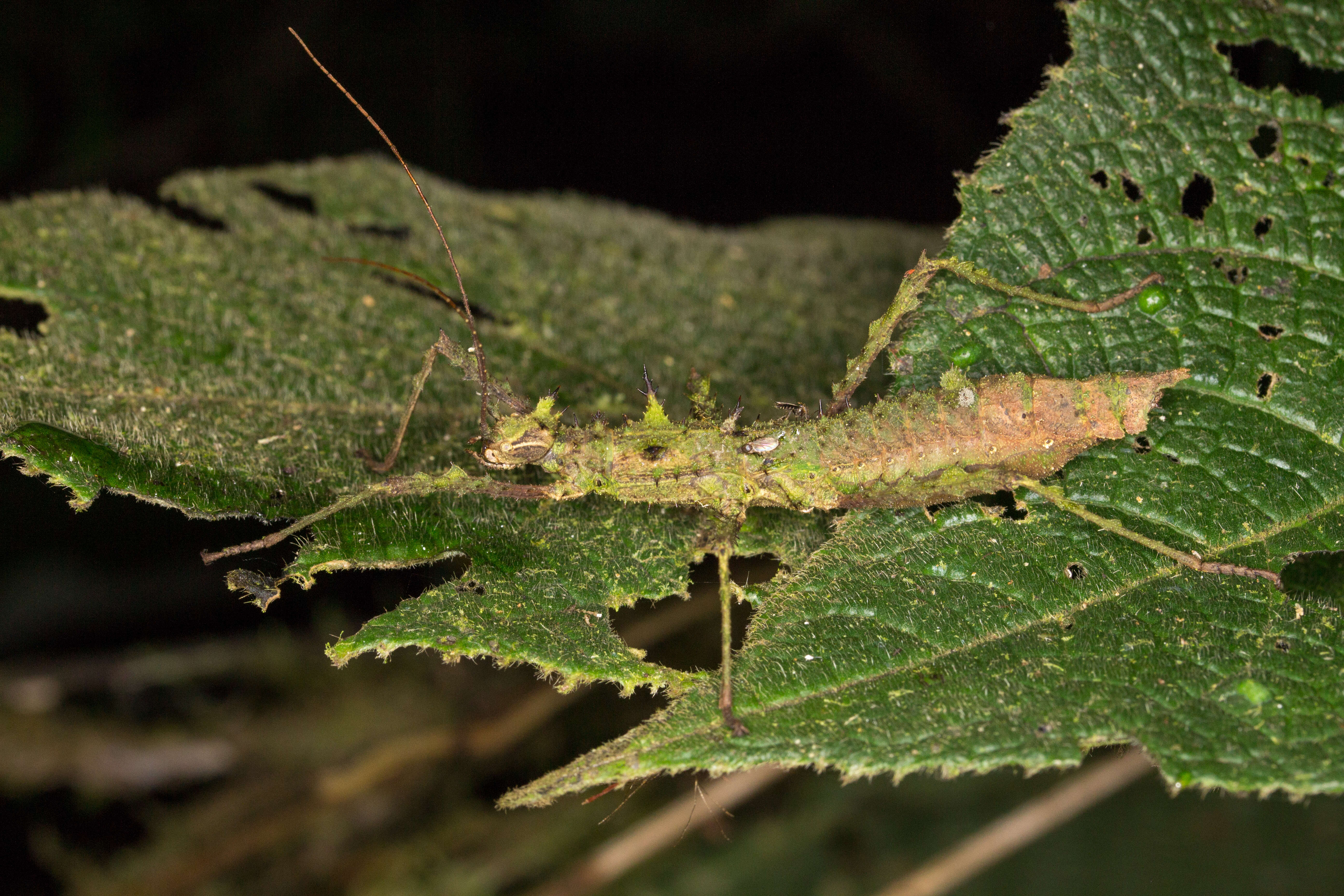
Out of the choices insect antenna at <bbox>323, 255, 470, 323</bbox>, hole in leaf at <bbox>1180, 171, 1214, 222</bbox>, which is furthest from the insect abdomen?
insect antenna at <bbox>323, 255, 470, 323</bbox>

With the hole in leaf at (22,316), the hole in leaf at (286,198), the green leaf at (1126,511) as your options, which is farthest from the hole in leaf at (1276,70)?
the hole in leaf at (22,316)

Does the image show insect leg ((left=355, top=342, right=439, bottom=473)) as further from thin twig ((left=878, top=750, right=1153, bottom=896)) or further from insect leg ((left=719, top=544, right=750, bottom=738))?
thin twig ((left=878, top=750, right=1153, bottom=896))

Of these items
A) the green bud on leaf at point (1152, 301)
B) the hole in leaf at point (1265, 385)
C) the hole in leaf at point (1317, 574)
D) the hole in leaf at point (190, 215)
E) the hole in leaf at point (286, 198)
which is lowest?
the hole in leaf at point (1317, 574)

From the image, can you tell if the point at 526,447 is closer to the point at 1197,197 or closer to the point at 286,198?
the point at 286,198

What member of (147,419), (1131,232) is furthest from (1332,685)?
(147,419)

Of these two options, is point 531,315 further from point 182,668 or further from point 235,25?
point 235,25

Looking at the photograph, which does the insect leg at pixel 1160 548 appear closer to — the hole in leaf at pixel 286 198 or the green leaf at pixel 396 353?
the green leaf at pixel 396 353
